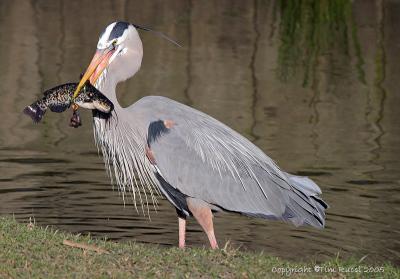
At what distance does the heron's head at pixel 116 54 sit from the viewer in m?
7.19

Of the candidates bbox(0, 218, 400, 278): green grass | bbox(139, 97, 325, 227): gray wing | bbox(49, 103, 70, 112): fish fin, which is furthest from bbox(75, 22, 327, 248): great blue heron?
bbox(0, 218, 400, 278): green grass

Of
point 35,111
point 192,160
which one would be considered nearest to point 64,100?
point 35,111

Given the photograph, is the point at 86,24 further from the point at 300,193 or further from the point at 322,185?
the point at 300,193

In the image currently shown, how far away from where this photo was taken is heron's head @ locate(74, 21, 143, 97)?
283 inches

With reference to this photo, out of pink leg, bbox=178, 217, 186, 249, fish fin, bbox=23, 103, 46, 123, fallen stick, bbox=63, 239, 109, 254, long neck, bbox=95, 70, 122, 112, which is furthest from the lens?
long neck, bbox=95, 70, 122, 112

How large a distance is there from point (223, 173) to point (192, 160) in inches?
9.0

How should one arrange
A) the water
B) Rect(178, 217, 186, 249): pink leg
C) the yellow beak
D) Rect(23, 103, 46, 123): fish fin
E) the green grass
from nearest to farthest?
1. the green grass
2. Rect(23, 103, 46, 123): fish fin
3. Rect(178, 217, 186, 249): pink leg
4. the yellow beak
5. the water

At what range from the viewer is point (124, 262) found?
5637 mm

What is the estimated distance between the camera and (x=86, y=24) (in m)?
16.1

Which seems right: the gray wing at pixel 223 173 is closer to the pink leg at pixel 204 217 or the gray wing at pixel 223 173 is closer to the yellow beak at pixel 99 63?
the pink leg at pixel 204 217

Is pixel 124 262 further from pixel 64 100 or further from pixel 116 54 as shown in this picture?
Answer: pixel 116 54

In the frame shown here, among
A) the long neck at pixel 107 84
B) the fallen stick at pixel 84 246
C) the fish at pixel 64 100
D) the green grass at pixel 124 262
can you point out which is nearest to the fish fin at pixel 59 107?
the fish at pixel 64 100

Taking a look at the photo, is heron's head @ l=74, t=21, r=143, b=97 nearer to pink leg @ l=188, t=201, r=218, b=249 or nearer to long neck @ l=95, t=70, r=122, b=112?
long neck @ l=95, t=70, r=122, b=112

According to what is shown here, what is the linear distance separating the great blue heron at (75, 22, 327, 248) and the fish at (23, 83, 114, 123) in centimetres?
36
